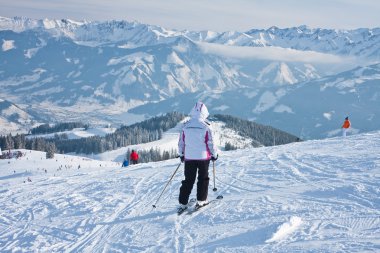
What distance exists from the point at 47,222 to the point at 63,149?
177983 millimetres

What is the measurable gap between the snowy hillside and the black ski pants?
0.56m

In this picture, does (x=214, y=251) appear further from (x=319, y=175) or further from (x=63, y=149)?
(x=63, y=149)

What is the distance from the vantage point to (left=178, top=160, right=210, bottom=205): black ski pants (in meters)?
12.6

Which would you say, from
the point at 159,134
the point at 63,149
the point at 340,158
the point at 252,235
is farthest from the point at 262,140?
the point at 252,235

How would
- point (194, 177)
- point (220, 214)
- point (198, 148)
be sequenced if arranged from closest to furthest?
point (220, 214)
point (198, 148)
point (194, 177)

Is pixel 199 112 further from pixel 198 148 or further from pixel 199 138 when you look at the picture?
pixel 198 148

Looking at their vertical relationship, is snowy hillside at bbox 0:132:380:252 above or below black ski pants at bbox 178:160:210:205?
below

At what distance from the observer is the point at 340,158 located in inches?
858

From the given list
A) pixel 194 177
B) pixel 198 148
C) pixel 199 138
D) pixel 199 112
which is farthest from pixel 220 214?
pixel 199 112

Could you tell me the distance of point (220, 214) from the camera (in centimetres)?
1239

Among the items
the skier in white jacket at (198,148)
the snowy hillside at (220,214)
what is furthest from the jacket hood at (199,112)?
the snowy hillside at (220,214)

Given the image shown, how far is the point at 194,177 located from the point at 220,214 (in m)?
1.37

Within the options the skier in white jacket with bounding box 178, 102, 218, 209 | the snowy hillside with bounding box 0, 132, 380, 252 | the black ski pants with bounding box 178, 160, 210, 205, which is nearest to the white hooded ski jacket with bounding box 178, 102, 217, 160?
the skier in white jacket with bounding box 178, 102, 218, 209

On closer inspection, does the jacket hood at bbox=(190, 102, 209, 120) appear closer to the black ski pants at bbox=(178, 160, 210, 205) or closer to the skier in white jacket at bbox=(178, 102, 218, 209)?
the skier in white jacket at bbox=(178, 102, 218, 209)
